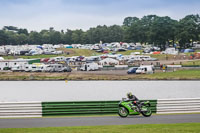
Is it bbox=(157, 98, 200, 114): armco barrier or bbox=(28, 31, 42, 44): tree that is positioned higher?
bbox=(28, 31, 42, 44): tree

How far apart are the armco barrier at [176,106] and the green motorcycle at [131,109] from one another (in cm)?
99

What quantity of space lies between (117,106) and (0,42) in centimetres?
10995

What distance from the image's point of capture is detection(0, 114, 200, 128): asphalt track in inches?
619

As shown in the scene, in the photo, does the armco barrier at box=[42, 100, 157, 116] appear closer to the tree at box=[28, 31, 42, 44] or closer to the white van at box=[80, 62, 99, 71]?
the white van at box=[80, 62, 99, 71]

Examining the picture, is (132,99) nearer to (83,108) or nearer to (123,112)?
(123,112)

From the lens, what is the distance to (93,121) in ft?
54.1

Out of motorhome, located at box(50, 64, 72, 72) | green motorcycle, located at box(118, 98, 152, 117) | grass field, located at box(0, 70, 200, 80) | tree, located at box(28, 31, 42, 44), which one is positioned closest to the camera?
green motorcycle, located at box(118, 98, 152, 117)

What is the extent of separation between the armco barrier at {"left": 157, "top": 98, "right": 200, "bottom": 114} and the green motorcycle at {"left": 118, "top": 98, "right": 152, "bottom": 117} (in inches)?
39.0

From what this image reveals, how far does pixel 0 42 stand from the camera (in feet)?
401

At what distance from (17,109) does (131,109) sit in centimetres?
569

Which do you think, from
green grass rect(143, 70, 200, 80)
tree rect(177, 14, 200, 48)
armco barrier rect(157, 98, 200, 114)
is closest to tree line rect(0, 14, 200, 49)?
tree rect(177, 14, 200, 48)

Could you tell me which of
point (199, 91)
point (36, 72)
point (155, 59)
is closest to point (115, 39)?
point (155, 59)

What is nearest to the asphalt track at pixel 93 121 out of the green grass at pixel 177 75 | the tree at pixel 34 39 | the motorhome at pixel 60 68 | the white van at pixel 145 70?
the green grass at pixel 177 75

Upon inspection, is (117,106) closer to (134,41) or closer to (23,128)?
(23,128)
